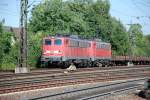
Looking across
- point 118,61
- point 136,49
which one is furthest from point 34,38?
point 136,49

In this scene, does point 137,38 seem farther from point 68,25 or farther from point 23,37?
point 23,37

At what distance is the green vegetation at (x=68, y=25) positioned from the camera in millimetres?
41750

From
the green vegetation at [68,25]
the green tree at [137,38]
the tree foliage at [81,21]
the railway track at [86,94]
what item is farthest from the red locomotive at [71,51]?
the green tree at [137,38]

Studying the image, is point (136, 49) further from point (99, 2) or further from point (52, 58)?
point (52, 58)

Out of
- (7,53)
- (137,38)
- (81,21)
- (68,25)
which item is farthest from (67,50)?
(137,38)

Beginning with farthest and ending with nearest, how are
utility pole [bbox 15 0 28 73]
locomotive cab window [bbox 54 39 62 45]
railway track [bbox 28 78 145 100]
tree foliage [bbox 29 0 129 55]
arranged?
1. tree foliage [bbox 29 0 129 55]
2. locomotive cab window [bbox 54 39 62 45]
3. utility pole [bbox 15 0 28 73]
4. railway track [bbox 28 78 145 100]

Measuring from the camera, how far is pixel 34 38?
146 feet

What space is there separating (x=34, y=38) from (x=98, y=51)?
7.09m

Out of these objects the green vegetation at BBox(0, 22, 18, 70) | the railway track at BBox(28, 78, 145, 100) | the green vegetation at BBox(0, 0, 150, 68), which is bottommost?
the railway track at BBox(28, 78, 145, 100)

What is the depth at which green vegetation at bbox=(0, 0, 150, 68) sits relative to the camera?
41750 mm

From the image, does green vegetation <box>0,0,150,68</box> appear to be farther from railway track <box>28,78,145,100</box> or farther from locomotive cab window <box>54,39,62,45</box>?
railway track <box>28,78,145,100</box>

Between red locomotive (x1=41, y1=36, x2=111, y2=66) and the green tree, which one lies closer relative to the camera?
red locomotive (x1=41, y1=36, x2=111, y2=66)

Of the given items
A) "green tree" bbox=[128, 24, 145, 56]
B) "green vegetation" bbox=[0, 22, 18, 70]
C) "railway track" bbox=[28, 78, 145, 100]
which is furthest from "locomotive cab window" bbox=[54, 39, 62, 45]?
"green tree" bbox=[128, 24, 145, 56]

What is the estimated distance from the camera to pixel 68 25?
56.1 metres
